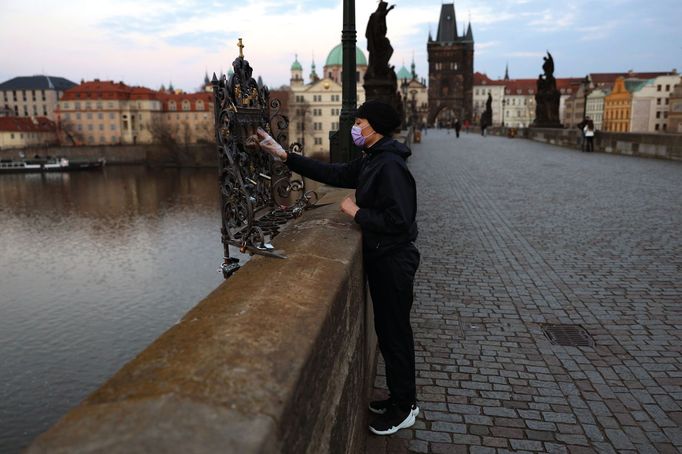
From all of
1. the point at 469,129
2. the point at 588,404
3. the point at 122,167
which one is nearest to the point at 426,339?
the point at 588,404

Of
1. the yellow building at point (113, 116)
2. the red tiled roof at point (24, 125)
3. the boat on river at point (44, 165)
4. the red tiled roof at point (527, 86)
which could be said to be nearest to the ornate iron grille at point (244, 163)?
the boat on river at point (44, 165)

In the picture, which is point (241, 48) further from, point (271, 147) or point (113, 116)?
point (113, 116)

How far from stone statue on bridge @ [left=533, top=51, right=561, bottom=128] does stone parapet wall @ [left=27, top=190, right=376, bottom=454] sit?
1385 inches

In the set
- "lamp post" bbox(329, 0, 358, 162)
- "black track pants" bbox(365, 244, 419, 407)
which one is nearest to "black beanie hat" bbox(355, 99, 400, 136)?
"black track pants" bbox(365, 244, 419, 407)

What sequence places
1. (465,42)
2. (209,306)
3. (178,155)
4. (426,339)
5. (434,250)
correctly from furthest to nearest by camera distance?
(465,42), (178,155), (434,250), (426,339), (209,306)

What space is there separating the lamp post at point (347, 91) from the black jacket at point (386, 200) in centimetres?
358

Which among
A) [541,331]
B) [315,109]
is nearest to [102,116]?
[315,109]

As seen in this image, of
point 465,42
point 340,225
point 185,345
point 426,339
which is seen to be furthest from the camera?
point 465,42

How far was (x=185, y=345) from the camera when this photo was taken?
1672mm

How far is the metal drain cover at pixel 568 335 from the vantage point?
4.64m

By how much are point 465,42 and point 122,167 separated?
69005mm

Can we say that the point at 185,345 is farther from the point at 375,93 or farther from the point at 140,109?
the point at 140,109

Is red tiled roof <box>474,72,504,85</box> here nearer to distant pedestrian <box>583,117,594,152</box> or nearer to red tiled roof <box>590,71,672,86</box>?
red tiled roof <box>590,71,672,86</box>

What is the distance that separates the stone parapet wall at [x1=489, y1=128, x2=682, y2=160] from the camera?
20375 mm
